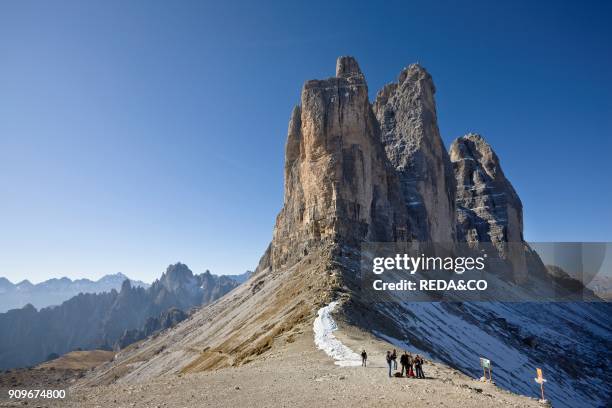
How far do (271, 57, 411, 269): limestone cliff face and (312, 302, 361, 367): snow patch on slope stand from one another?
91.2 ft

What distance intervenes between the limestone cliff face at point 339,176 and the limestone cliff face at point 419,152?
18356 mm

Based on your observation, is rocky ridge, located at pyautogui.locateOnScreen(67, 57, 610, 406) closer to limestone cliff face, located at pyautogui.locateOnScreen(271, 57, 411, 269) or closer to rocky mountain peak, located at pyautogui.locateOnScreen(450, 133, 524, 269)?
limestone cliff face, located at pyautogui.locateOnScreen(271, 57, 411, 269)

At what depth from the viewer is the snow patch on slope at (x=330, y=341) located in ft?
68.5

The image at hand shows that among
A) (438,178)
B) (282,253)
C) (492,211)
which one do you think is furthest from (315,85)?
(492,211)

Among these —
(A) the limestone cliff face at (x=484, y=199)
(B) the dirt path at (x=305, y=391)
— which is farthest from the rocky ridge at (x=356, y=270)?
(A) the limestone cliff face at (x=484, y=199)

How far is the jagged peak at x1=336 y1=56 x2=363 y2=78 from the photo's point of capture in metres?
78.0

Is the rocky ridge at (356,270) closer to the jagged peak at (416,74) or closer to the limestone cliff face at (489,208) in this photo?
the jagged peak at (416,74)

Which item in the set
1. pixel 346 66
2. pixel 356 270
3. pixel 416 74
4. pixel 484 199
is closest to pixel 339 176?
pixel 356 270

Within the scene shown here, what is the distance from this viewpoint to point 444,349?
3859 centimetres

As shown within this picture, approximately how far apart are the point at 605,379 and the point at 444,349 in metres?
40.6

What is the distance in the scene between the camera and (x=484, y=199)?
148625 mm

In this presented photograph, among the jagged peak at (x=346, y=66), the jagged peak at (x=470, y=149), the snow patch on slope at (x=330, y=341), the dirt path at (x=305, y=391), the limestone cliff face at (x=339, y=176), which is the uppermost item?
the jagged peak at (x=470, y=149)

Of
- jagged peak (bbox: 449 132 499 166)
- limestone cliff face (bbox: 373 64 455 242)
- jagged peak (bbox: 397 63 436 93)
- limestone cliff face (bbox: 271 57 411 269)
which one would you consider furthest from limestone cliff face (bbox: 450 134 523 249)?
limestone cliff face (bbox: 271 57 411 269)

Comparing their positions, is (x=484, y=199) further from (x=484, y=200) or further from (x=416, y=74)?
(x=416, y=74)
